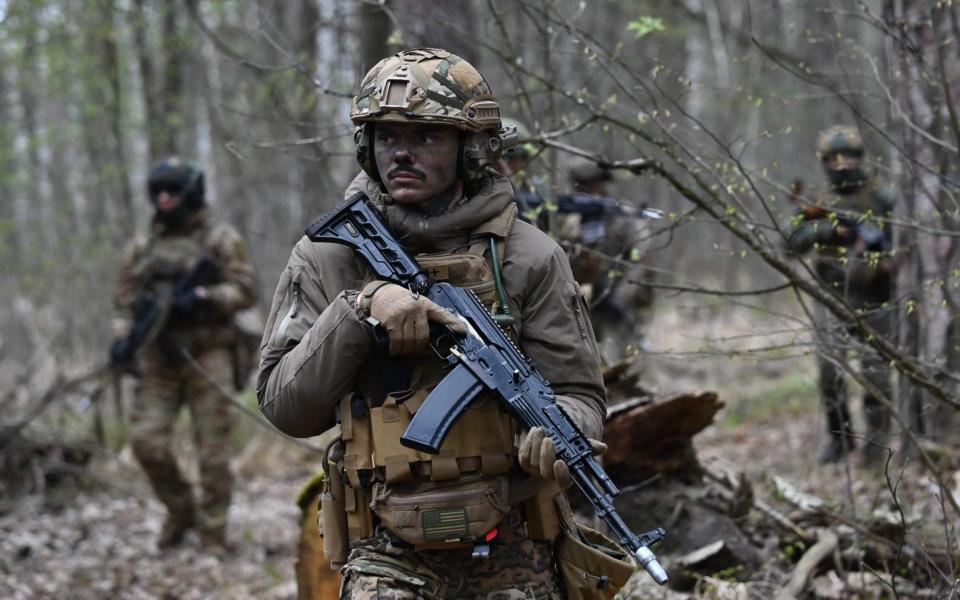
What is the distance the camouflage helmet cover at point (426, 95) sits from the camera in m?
3.13

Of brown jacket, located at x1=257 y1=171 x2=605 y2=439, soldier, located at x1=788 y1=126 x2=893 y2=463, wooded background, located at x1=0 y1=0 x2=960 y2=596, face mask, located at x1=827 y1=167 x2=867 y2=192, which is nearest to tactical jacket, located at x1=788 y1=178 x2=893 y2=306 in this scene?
soldier, located at x1=788 y1=126 x2=893 y2=463

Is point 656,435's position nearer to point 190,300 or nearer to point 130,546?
point 190,300

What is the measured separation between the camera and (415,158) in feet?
10.5

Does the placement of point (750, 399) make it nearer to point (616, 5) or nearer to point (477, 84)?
point (477, 84)

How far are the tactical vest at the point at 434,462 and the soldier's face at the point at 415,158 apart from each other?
0.20m

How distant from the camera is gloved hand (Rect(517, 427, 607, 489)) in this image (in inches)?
112

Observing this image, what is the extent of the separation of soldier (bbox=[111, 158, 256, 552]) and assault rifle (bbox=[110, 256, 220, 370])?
15 mm

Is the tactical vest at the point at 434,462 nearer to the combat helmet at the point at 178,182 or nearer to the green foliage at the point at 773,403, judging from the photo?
the combat helmet at the point at 178,182

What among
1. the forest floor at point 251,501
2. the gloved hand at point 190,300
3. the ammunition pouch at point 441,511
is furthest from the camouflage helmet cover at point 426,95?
the gloved hand at point 190,300

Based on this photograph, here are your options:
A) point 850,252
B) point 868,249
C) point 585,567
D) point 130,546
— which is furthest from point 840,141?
point 130,546

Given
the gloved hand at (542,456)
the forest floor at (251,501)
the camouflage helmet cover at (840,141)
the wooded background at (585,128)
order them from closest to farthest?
the gloved hand at (542,456) → the wooded background at (585,128) → the forest floor at (251,501) → the camouflage helmet cover at (840,141)

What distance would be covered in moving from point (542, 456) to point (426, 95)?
110 cm

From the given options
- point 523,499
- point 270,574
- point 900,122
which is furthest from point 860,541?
point 270,574

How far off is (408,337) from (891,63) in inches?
113
